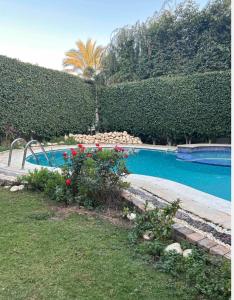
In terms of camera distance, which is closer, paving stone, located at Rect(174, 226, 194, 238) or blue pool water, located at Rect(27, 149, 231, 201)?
paving stone, located at Rect(174, 226, 194, 238)

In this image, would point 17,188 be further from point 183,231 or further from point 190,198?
point 183,231

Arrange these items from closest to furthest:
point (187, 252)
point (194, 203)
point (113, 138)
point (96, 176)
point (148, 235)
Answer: point (187, 252) → point (148, 235) → point (96, 176) → point (194, 203) → point (113, 138)

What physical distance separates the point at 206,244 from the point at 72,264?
1.33m

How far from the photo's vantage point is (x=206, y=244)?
2.84m

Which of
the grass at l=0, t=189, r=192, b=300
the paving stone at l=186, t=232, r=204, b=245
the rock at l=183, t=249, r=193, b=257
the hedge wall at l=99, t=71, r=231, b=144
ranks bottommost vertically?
the grass at l=0, t=189, r=192, b=300

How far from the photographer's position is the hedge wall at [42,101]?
11.8m

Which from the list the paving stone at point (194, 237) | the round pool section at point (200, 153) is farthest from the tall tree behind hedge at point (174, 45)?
the paving stone at point (194, 237)

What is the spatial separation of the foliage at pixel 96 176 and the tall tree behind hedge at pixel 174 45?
42.4 feet

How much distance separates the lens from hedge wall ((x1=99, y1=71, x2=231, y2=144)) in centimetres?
1281

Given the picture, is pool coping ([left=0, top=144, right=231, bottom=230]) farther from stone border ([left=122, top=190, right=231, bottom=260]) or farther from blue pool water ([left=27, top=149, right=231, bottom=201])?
blue pool water ([left=27, top=149, right=231, bottom=201])

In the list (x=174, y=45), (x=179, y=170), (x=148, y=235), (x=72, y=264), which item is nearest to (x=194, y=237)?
(x=148, y=235)

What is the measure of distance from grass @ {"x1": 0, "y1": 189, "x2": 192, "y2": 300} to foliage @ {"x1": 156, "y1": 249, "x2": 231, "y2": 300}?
0.12m

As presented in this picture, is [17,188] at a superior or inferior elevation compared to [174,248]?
superior

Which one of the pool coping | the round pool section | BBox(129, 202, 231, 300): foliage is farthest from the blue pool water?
Answer: BBox(129, 202, 231, 300): foliage
